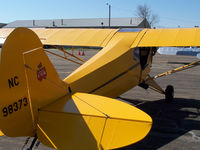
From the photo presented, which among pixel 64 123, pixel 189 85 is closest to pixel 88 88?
pixel 64 123

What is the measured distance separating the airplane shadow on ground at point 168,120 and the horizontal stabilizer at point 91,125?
1908 mm

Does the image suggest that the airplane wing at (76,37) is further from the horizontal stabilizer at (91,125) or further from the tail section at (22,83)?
the horizontal stabilizer at (91,125)

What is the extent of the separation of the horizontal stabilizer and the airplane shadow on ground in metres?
1.91

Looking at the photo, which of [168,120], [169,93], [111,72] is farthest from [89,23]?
[111,72]

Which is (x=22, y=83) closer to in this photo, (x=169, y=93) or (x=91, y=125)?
(x=91, y=125)

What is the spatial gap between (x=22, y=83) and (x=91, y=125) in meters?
1.14

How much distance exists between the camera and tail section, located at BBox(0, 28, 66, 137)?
9.52 ft

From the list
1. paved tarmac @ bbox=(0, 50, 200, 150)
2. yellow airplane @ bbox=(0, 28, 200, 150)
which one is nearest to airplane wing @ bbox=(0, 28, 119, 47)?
paved tarmac @ bbox=(0, 50, 200, 150)

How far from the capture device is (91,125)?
11.0 ft

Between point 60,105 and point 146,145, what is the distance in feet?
8.13

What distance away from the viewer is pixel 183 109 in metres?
7.82

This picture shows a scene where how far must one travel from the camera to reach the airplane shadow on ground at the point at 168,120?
5398 mm

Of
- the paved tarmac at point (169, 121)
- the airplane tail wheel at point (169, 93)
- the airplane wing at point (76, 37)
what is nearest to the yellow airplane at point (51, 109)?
the paved tarmac at point (169, 121)

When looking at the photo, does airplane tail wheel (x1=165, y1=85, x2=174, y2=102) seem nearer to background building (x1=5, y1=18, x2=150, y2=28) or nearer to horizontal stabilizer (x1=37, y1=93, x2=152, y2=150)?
horizontal stabilizer (x1=37, y1=93, x2=152, y2=150)
